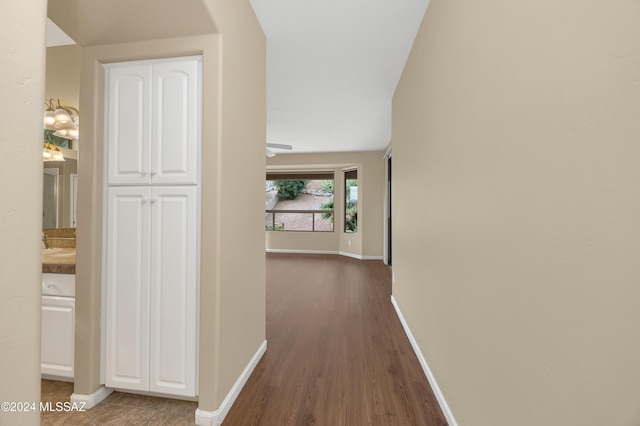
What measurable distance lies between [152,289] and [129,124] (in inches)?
39.7

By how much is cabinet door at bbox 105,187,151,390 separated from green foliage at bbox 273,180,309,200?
6.28 metres

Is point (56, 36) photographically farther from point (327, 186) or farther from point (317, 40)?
point (327, 186)

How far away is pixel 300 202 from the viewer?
309 inches

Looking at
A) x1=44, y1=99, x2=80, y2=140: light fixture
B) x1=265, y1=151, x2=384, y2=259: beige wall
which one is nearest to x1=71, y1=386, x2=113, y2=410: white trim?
x1=44, y1=99, x2=80, y2=140: light fixture

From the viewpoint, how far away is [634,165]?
0.55 m

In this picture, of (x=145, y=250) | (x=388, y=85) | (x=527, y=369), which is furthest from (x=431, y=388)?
(x=388, y=85)

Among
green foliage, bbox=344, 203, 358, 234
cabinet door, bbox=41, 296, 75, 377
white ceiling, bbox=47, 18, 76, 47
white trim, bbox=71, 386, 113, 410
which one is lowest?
white trim, bbox=71, 386, 113, 410

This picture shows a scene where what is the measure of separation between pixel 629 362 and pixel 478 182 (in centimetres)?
79

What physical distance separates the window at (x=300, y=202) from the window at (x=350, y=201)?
0.47 m

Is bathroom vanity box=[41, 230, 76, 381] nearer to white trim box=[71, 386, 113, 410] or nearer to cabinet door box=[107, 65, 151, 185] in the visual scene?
white trim box=[71, 386, 113, 410]

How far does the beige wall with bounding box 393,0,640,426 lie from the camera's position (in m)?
0.57

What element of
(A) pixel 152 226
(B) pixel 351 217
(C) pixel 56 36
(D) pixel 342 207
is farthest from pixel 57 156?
(B) pixel 351 217

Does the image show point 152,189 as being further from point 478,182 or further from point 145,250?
point 478,182

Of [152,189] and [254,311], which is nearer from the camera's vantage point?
[152,189]
